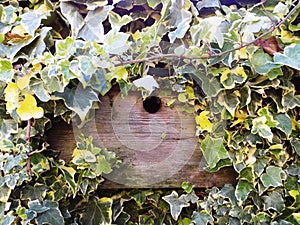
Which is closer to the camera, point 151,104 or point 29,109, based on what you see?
point 29,109

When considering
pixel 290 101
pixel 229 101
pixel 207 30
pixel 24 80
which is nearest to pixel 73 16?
pixel 24 80

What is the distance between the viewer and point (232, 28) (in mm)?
813

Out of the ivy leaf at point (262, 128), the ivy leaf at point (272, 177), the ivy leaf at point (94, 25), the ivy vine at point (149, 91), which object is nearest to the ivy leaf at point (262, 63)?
the ivy vine at point (149, 91)

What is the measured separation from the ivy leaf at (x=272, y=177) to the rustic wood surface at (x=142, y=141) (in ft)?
0.43

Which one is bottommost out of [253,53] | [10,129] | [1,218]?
[1,218]

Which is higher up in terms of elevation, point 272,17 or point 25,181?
point 272,17

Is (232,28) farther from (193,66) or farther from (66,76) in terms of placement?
(66,76)

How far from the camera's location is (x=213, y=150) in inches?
34.1

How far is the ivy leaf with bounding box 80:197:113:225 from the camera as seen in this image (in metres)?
0.87

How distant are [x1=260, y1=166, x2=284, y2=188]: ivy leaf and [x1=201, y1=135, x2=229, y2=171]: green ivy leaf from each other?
0.34ft

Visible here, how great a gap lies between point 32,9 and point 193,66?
15.3 inches

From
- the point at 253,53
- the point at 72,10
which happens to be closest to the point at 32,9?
the point at 72,10

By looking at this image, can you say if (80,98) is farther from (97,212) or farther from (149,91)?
(97,212)

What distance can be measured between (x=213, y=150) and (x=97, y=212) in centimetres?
30
